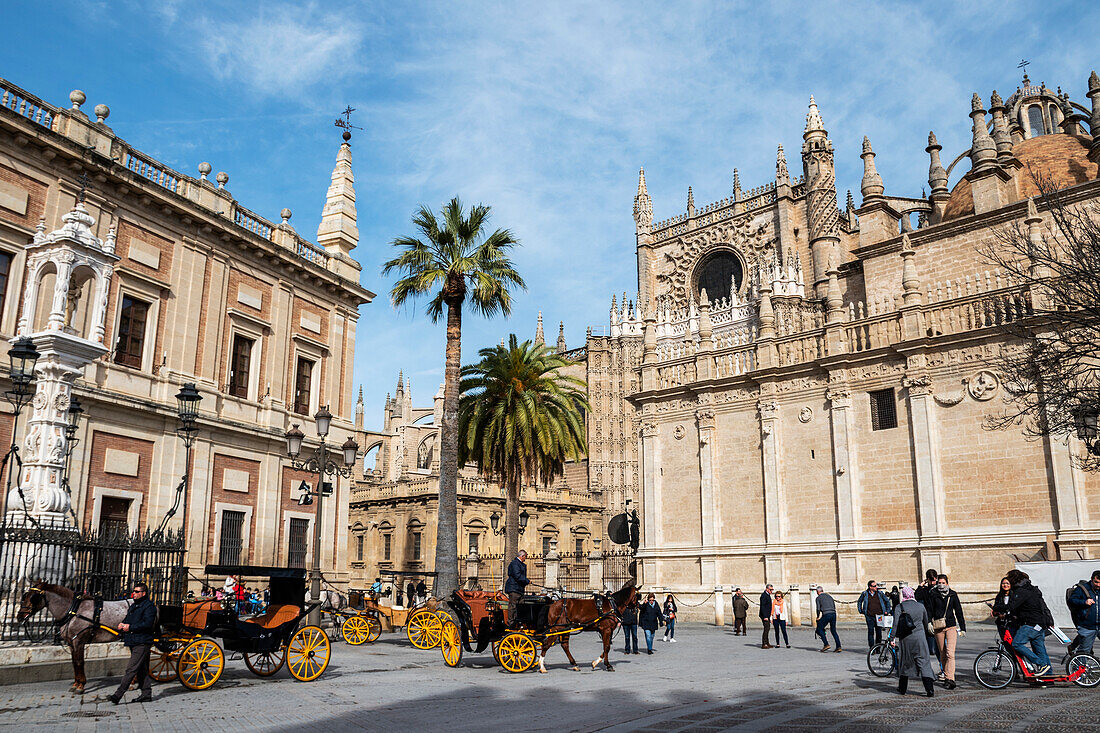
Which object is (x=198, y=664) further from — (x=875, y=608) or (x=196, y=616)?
(x=875, y=608)

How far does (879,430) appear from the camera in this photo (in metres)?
23.7

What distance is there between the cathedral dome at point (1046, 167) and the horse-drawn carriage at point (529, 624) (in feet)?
81.2

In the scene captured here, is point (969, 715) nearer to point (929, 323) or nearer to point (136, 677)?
point (136, 677)

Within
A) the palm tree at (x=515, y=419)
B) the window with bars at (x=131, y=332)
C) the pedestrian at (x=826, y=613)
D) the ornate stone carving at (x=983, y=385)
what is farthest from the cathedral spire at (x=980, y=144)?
the window with bars at (x=131, y=332)

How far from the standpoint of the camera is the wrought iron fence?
10266mm

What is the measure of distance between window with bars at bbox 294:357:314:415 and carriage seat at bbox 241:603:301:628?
48.2 feet

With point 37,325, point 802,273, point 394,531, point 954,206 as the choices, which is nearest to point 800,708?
point 37,325

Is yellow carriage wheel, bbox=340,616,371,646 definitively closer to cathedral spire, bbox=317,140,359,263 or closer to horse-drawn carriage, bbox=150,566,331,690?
horse-drawn carriage, bbox=150,566,331,690

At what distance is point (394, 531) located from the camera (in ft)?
152

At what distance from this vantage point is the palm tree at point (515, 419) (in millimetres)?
27094

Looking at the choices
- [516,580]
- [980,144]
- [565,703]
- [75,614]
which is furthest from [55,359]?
[980,144]

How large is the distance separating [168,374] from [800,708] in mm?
17846

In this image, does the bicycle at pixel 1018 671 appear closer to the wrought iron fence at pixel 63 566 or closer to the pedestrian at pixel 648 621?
the pedestrian at pixel 648 621

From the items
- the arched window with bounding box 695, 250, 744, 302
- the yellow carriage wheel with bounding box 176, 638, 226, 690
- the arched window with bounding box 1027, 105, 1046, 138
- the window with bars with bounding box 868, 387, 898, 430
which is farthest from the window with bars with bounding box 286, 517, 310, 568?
the arched window with bounding box 1027, 105, 1046, 138
